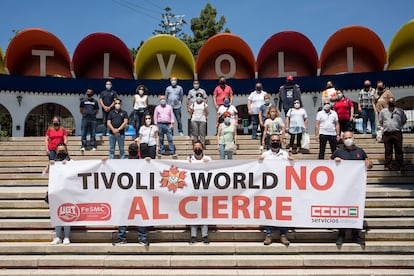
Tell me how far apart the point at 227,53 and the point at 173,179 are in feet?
47.3

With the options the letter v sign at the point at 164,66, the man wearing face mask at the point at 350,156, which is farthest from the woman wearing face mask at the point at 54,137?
the letter v sign at the point at 164,66

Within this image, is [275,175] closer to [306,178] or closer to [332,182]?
[306,178]

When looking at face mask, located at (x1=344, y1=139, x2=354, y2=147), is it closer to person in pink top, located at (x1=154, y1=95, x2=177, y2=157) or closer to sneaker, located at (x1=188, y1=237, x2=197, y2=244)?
sneaker, located at (x1=188, y1=237, x2=197, y2=244)

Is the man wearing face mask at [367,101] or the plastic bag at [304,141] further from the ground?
the man wearing face mask at [367,101]

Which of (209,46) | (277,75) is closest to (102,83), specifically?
(209,46)

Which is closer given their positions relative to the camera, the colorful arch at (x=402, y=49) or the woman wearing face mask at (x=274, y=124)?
the woman wearing face mask at (x=274, y=124)

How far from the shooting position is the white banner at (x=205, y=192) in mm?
5363

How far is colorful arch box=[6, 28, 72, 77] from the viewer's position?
17.4 metres

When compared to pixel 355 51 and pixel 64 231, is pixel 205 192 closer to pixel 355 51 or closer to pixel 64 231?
pixel 64 231

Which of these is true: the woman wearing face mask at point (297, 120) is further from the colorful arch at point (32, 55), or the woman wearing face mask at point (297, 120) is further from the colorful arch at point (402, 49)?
the colorful arch at point (32, 55)

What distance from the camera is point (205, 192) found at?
5.51m

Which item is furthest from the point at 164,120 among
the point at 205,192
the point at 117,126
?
the point at 205,192

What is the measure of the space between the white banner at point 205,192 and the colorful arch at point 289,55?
13710mm

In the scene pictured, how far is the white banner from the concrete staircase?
0.34m
